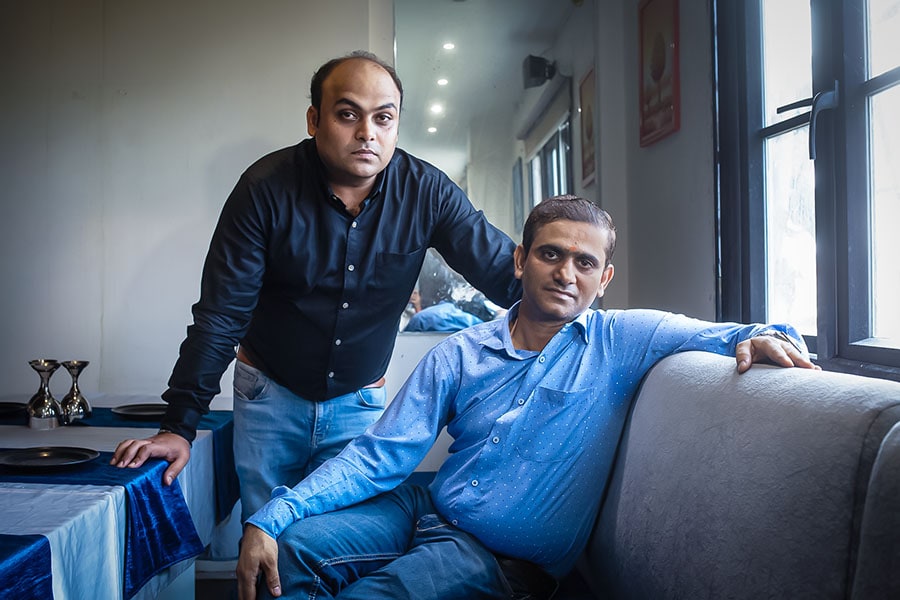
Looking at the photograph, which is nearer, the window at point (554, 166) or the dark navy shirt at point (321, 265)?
the dark navy shirt at point (321, 265)

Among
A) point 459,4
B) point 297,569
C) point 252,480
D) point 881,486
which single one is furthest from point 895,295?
point 459,4

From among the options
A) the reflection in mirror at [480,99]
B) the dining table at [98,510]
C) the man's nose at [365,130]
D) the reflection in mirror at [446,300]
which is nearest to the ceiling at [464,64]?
the reflection in mirror at [480,99]

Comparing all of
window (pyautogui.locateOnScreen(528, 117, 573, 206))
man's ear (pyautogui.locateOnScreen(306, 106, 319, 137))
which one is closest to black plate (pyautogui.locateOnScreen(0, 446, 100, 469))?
man's ear (pyautogui.locateOnScreen(306, 106, 319, 137))

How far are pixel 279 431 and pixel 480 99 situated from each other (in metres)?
1.84

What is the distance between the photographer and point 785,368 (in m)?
1.20

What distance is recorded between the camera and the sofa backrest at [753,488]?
2.83 feet

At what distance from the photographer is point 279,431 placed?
6.50ft

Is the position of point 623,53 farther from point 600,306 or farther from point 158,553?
point 158,553

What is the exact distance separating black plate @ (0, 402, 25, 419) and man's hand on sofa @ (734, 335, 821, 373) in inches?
80.4

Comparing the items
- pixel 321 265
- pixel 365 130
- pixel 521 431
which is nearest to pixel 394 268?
pixel 321 265

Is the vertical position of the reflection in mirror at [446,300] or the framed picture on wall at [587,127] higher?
the framed picture on wall at [587,127]

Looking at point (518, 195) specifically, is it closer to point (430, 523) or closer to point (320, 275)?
point (320, 275)

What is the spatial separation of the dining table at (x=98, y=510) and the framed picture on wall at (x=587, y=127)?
1.85m

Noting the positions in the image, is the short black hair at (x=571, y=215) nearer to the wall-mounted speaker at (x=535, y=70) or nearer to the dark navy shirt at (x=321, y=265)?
the dark navy shirt at (x=321, y=265)
